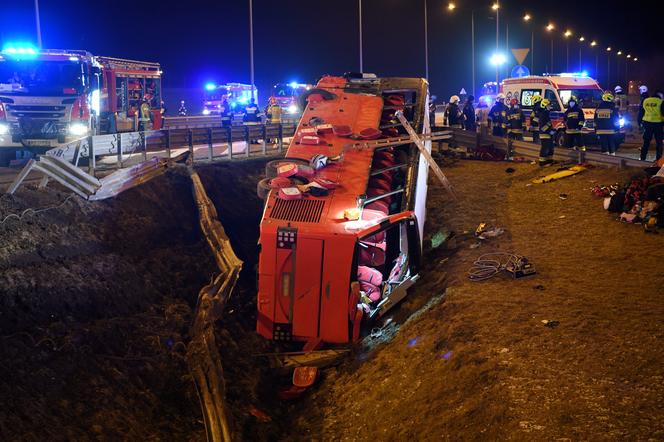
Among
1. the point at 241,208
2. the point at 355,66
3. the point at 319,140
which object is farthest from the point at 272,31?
the point at 319,140

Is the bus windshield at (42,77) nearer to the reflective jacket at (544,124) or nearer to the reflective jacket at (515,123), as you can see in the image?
the reflective jacket at (515,123)

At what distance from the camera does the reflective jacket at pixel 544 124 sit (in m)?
15.5

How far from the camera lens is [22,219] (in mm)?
9711

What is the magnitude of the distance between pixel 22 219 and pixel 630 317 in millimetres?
8240

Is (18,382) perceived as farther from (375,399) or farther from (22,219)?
(22,219)

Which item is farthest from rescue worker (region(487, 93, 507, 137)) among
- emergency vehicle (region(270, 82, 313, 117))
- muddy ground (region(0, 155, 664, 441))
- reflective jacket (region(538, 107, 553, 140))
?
emergency vehicle (region(270, 82, 313, 117))

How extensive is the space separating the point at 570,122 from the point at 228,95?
22.0 metres

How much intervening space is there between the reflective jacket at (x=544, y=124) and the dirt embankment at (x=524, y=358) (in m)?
5.70

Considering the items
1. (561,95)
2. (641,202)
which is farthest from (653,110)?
(641,202)

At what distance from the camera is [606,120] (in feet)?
61.9

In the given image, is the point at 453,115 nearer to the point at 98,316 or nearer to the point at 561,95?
the point at 561,95

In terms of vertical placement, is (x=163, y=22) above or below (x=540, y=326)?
above

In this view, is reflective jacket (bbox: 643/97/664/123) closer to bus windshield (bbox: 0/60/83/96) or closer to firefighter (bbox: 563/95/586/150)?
firefighter (bbox: 563/95/586/150)

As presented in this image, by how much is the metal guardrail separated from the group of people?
12.7 inches
